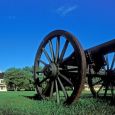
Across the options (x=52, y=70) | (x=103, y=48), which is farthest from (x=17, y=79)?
(x=103, y=48)

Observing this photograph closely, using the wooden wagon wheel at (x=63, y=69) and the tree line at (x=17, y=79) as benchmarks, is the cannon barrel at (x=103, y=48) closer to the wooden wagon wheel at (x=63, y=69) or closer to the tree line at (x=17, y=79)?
the wooden wagon wheel at (x=63, y=69)

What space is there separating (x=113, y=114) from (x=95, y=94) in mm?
6318

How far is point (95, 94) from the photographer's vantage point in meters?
15.7

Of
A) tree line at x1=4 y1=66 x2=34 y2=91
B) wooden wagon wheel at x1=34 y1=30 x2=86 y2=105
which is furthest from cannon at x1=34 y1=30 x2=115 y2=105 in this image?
tree line at x1=4 y1=66 x2=34 y2=91

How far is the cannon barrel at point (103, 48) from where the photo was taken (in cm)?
1225

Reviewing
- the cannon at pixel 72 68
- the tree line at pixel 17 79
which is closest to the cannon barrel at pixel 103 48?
the cannon at pixel 72 68

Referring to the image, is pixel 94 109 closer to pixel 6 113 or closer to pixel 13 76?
pixel 6 113

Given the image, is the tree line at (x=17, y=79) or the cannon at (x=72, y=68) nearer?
the cannon at (x=72, y=68)

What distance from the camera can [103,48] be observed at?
41.7 ft

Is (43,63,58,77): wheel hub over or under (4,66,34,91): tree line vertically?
under

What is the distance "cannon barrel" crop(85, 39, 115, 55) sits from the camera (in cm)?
1225

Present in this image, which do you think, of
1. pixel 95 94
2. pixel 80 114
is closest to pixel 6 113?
pixel 80 114

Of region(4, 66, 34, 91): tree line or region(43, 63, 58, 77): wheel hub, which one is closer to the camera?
region(43, 63, 58, 77): wheel hub

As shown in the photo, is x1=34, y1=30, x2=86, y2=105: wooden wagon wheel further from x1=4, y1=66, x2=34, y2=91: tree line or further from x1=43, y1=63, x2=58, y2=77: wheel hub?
x1=4, y1=66, x2=34, y2=91: tree line
